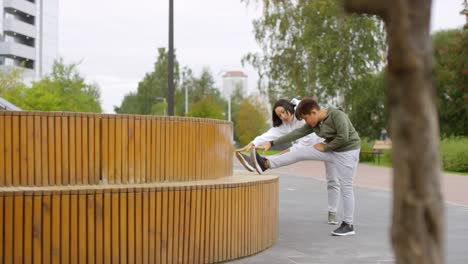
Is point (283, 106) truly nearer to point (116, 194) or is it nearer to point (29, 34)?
point (116, 194)

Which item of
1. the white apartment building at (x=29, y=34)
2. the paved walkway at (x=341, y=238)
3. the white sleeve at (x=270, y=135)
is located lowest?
the paved walkway at (x=341, y=238)

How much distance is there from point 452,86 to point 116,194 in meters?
30.8

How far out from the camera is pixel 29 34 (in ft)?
226

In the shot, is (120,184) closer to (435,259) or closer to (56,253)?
(56,253)

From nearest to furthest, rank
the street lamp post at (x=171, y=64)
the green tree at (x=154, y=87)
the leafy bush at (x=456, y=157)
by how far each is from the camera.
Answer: the street lamp post at (x=171, y=64)
the leafy bush at (x=456, y=157)
the green tree at (x=154, y=87)

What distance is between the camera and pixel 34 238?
17.9 ft

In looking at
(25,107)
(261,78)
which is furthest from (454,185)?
(25,107)

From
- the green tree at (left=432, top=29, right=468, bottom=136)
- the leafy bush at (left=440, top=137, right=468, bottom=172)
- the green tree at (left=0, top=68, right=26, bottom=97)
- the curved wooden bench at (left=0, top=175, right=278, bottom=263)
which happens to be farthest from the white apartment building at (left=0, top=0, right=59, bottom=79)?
the curved wooden bench at (left=0, top=175, right=278, bottom=263)

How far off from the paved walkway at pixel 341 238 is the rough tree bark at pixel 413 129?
14.2 feet

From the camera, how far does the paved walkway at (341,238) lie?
23.0 feet

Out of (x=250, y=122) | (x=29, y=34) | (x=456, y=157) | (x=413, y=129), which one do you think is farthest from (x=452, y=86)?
(x=29, y=34)

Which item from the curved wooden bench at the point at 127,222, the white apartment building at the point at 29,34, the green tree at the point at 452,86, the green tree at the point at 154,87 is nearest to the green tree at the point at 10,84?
the white apartment building at the point at 29,34

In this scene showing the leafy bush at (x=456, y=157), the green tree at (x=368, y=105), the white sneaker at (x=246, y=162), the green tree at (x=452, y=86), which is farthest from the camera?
the green tree at (x=368, y=105)

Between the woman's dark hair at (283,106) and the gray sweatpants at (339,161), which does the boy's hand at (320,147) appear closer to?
the gray sweatpants at (339,161)
